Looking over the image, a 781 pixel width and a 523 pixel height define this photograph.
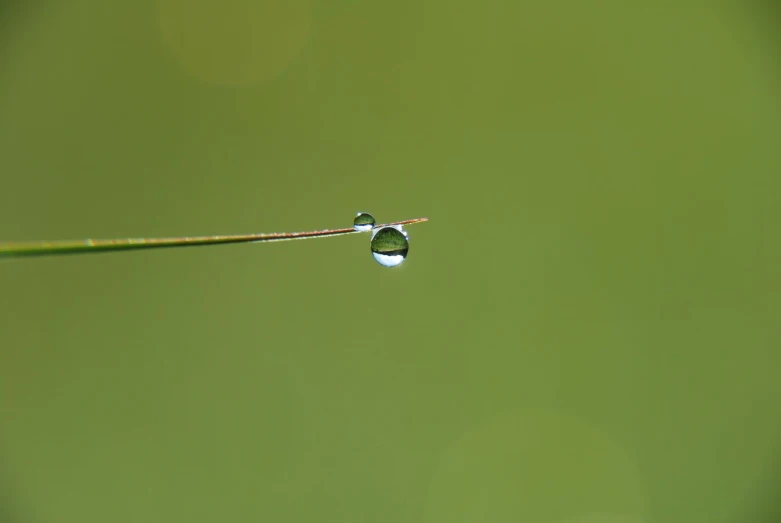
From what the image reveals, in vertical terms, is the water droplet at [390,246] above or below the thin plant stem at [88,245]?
above

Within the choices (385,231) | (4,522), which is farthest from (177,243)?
(4,522)

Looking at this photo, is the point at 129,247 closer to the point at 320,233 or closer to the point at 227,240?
the point at 227,240

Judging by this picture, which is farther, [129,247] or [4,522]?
[4,522]

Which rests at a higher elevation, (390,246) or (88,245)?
(390,246)

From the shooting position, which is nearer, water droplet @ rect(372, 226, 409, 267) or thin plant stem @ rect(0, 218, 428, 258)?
thin plant stem @ rect(0, 218, 428, 258)

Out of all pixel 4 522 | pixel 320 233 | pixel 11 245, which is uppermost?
pixel 4 522

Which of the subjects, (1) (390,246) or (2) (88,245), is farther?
(1) (390,246)

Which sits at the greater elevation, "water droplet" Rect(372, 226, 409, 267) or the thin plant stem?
"water droplet" Rect(372, 226, 409, 267)

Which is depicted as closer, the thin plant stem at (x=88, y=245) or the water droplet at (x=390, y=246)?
the thin plant stem at (x=88, y=245)
